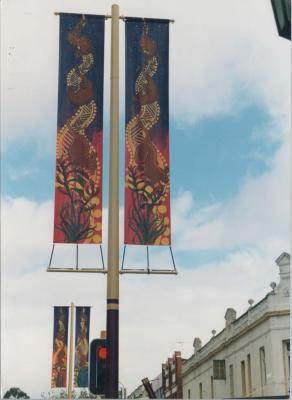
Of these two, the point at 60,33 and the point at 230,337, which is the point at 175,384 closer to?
the point at 230,337

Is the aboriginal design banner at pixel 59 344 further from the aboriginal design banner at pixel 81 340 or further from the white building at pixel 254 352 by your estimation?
the white building at pixel 254 352

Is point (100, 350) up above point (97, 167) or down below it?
below

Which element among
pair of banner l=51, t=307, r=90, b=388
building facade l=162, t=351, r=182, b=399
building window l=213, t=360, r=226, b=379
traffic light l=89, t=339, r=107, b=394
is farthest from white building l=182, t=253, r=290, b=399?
traffic light l=89, t=339, r=107, b=394

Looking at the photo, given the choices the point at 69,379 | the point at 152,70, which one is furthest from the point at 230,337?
the point at 152,70

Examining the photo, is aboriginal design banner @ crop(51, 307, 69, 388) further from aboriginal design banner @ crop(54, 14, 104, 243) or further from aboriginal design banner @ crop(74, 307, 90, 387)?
aboriginal design banner @ crop(54, 14, 104, 243)

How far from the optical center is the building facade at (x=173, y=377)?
5309cm

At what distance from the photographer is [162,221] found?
1324cm

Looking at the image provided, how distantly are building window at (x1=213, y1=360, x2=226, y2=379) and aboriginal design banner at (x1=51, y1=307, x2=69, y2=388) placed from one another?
744 inches

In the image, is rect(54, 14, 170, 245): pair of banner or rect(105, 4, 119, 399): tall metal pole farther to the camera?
rect(54, 14, 170, 245): pair of banner

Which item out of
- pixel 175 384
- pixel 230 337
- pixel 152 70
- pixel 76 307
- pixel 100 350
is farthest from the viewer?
pixel 175 384

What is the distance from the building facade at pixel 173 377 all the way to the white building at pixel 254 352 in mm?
1710

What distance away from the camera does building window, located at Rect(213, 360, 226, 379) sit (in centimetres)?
4850

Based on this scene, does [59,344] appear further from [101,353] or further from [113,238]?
[101,353]

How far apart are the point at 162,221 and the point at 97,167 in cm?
146
